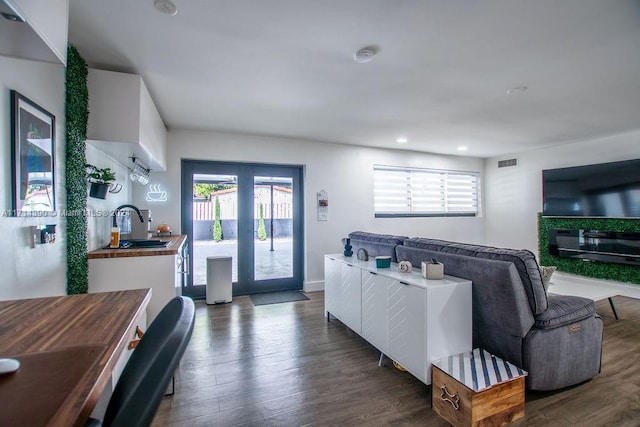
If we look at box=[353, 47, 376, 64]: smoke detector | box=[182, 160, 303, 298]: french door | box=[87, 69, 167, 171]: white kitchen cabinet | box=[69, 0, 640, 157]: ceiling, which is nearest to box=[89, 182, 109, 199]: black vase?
box=[87, 69, 167, 171]: white kitchen cabinet

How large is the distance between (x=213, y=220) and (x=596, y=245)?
20.2 ft

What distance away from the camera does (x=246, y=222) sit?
4.89 meters

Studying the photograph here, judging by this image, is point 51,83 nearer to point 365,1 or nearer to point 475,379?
point 365,1

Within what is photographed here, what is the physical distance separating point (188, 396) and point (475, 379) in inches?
75.7

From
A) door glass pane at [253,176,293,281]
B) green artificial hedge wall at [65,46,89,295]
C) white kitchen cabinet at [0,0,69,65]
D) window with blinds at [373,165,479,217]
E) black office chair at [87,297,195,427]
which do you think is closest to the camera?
black office chair at [87,297,195,427]

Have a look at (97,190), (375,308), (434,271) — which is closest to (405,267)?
(434,271)

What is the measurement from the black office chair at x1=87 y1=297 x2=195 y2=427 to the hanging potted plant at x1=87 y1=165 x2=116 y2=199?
2299 millimetres

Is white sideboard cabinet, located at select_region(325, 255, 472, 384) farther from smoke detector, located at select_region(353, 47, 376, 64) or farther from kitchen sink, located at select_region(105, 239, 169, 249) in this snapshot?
kitchen sink, located at select_region(105, 239, 169, 249)

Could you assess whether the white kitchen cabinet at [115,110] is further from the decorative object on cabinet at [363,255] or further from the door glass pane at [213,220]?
the decorative object on cabinet at [363,255]

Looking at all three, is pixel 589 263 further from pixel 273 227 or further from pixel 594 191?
pixel 273 227

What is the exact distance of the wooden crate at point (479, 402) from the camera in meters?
1.76

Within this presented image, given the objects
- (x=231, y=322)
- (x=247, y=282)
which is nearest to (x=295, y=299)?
(x=247, y=282)

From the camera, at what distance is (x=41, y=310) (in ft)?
4.15

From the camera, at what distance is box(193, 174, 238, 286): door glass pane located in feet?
15.3
